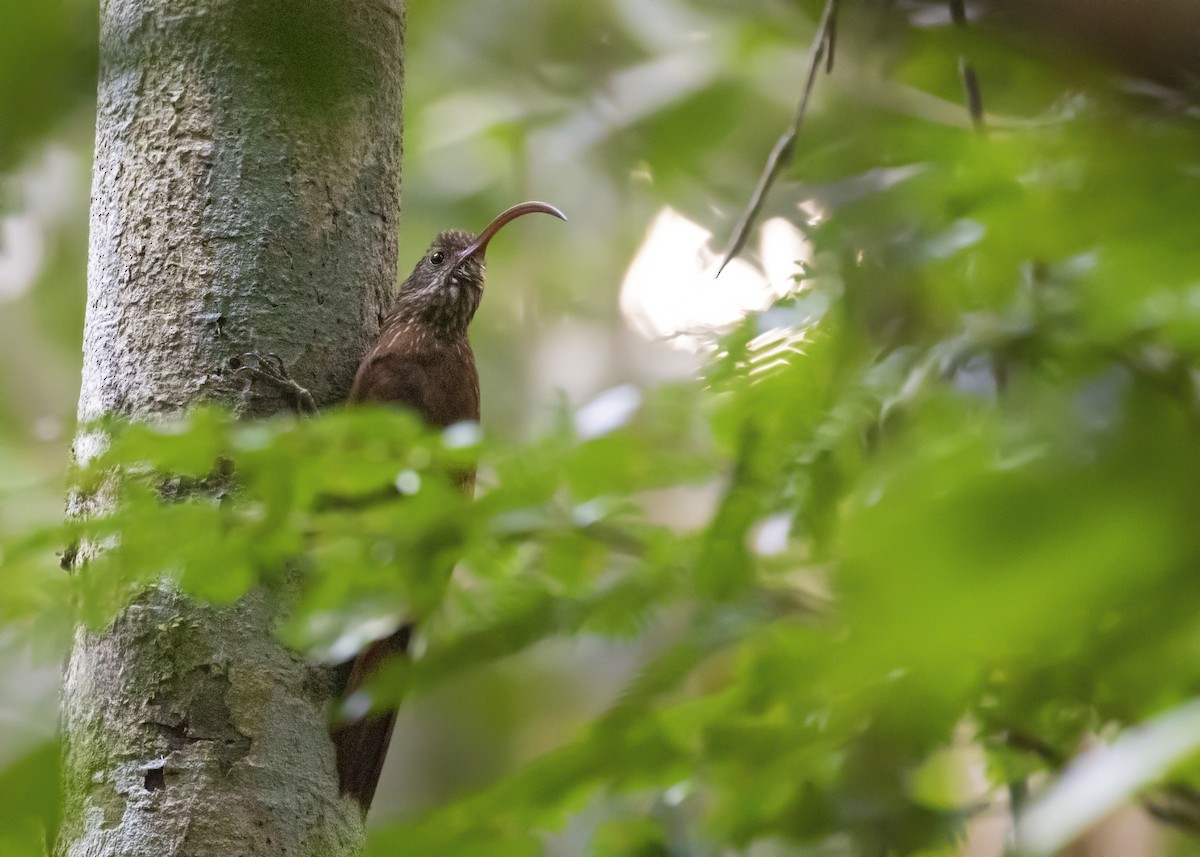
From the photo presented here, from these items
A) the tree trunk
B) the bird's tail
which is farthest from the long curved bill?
the bird's tail

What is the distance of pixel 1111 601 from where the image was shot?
0.51 metres

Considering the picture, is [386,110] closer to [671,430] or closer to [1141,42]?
[671,430]

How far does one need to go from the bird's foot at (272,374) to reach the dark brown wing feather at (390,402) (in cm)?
20

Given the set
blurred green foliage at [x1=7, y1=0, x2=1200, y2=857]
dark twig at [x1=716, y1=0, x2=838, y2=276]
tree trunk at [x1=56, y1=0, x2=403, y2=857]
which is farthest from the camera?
tree trunk at [x1=56, y1=0, x2=403, y2=857]

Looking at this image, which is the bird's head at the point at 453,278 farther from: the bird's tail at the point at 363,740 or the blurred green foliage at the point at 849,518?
the blurred green foliage at the point at 849,518

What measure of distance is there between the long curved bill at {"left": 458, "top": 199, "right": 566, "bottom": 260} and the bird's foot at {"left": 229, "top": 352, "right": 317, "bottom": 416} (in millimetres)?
1156

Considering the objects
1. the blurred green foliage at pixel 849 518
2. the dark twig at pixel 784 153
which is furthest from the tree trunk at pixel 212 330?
the dark twig at pixel 784 153

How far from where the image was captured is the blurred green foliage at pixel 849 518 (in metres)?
0.50

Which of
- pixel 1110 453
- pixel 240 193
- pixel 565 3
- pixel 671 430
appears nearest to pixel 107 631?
pixel 240 193

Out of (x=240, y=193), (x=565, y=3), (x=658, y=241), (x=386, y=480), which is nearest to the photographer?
(x=386, y=480)

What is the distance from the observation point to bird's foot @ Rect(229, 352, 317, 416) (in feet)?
7.34

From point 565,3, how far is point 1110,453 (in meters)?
5.13

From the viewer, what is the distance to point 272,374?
89.3 inches

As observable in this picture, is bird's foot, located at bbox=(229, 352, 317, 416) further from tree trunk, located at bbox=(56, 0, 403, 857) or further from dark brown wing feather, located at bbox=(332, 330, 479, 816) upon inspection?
dark brown wing feather, located at bbox=(332, 330, 479, 816)
